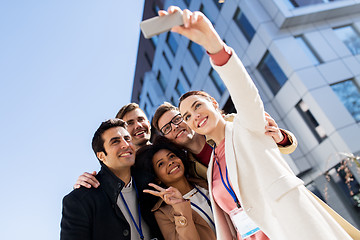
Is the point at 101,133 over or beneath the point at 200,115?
over

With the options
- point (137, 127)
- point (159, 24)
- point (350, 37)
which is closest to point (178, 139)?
point (137, 127)

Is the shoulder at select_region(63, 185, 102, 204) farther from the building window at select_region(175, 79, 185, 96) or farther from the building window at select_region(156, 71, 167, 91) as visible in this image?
the building window at select_region(156, 71, 167, 91)

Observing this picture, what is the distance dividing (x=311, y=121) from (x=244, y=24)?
525cm

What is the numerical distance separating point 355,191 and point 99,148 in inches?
432

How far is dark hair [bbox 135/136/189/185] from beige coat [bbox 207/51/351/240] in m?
1.12

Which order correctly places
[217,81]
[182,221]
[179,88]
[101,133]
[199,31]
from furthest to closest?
[179,88] → [217,81] → [101,133] → [182,221] → [199,31]

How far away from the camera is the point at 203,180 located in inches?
127

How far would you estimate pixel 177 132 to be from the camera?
3.53 metres

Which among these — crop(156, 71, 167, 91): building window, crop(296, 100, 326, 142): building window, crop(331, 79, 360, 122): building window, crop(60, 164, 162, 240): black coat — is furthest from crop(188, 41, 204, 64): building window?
crop(60, 164, 162, 240): black coat

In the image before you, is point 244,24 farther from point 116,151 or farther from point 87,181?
point 87,181

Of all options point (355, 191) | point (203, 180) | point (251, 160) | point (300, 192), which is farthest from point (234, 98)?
point (355, 191)

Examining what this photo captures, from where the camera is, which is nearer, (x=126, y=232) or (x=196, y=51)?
(x=126, y=232)

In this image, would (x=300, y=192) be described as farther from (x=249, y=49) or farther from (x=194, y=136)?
(x=249, y=49)

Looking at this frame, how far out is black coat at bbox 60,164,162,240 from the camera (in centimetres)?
255
